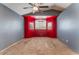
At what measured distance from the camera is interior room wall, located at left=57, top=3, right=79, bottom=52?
3.43 meters

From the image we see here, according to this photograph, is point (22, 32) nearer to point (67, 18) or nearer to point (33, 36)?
point (33, 36)

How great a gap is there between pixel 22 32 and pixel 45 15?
1.09 m

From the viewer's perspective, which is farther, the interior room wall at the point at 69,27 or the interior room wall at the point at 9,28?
the interior room wall at the point at 9,28

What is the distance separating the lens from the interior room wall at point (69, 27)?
343cm

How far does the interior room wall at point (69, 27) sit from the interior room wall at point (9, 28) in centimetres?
142

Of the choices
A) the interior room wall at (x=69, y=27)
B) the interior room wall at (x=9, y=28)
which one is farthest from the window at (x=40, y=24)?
the interior room wall at (x=9, y=28)

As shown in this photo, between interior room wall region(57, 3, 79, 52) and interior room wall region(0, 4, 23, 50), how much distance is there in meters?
1.42

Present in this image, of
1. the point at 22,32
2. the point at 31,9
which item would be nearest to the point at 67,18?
the point at 31,9

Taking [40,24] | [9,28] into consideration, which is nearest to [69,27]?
[40,24]

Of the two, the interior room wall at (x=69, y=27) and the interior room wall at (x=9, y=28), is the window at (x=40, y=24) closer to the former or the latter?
the interior room wall at (x=69, y=27)

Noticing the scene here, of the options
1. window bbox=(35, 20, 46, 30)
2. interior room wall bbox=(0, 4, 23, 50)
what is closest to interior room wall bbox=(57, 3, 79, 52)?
window bbox=(35, 20, 46, 30)

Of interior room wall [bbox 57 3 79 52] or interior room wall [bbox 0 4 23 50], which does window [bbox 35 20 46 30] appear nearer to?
interior room wall [bbox 57 3 79 52]

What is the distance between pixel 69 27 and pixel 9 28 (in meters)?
2.01

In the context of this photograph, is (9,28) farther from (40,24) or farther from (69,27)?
(69,27)
